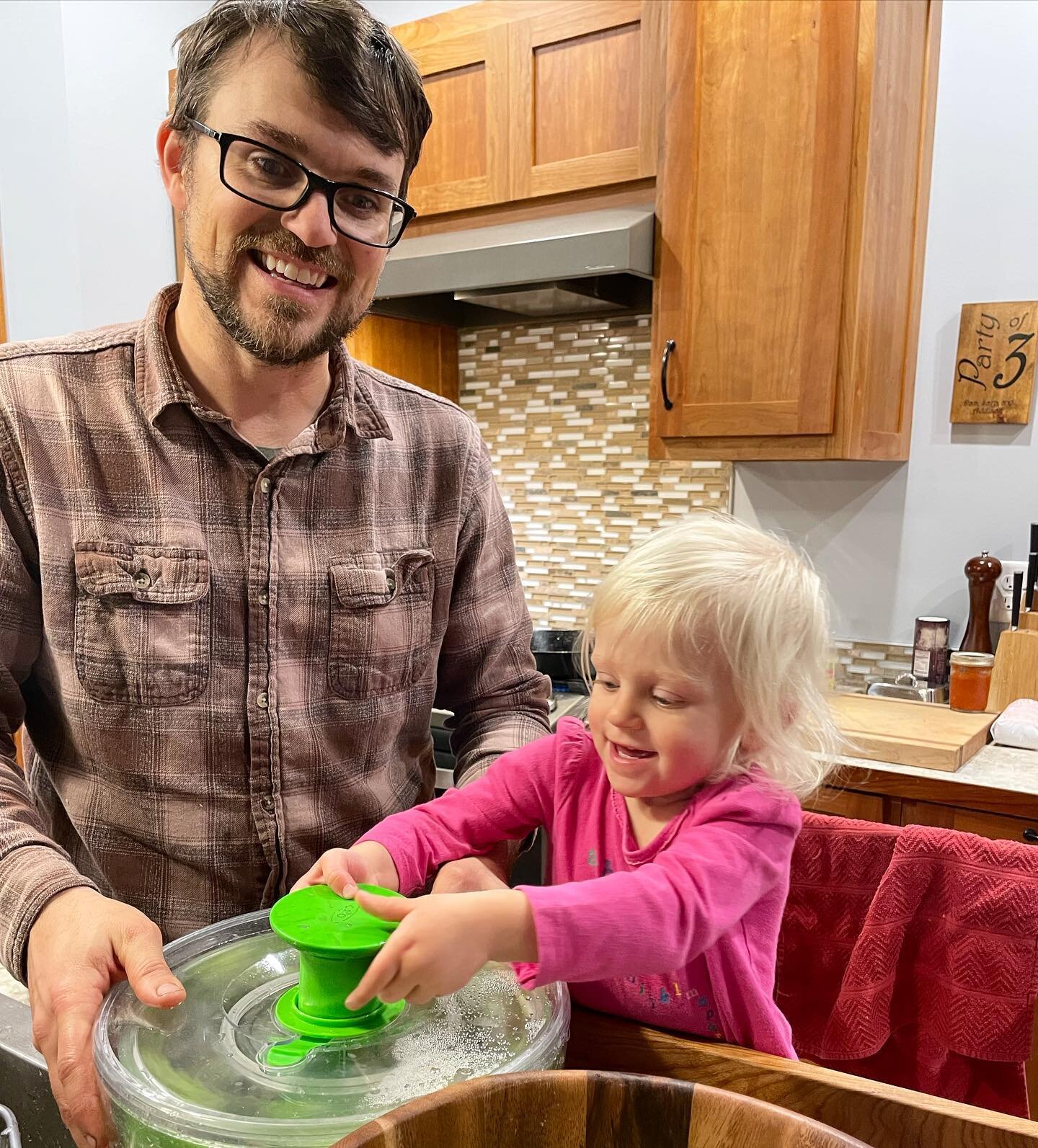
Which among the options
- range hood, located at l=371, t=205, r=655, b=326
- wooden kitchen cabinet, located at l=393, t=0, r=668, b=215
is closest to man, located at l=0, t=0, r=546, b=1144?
range hood, located at l=371, t=205, r=655, b=326

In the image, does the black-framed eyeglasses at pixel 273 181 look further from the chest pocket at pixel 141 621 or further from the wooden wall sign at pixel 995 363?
the wooden wall sign at pixel 995 363

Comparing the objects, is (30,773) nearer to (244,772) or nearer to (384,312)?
(244,772)

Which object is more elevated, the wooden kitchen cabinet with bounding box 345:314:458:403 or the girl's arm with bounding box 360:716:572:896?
the wooden kitchen cabinet with bounding box 345:314:458:403

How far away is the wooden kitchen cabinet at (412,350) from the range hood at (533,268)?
6 centimetres

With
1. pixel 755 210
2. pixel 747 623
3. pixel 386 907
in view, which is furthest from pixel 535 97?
pixel 386 907

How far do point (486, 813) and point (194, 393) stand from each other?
52cm

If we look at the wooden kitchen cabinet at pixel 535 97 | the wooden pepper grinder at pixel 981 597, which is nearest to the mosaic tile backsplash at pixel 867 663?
the wooden pepper grinder at pixel 981 597

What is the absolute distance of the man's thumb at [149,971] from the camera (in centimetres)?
60

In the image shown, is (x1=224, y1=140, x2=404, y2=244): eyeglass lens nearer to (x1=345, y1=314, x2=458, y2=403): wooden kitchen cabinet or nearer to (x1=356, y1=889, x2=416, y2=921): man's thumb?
(x1=356, y1=889, x2=416, y2=921): man's thumb

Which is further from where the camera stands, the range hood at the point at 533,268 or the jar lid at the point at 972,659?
the range hood at the point at 533,268

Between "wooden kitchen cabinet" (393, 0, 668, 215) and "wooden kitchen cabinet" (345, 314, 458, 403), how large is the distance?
0.35m

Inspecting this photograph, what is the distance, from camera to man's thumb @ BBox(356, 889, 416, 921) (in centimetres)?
59

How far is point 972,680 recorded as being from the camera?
208 centimetres

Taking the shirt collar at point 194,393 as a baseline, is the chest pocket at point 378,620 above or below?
below
